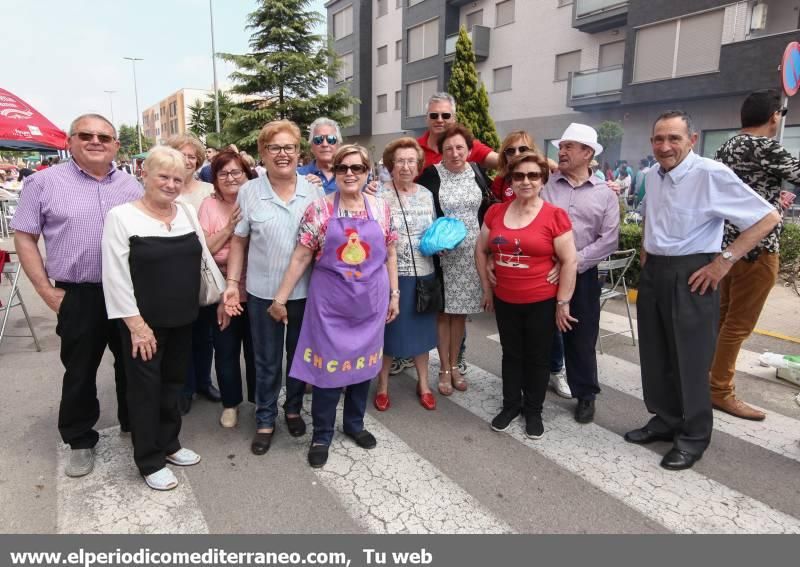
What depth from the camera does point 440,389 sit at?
434cm

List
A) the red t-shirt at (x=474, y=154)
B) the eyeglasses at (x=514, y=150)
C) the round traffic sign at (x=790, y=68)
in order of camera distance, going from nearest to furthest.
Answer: the eyeglasses at (x=514, y=150)
the red t-shirt at (x=474, y=154)
the round traffic sign at (x=790, y=68)

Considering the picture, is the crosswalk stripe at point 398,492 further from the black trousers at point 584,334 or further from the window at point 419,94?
the window at point 419,94

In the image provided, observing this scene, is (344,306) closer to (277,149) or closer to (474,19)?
(277,149)

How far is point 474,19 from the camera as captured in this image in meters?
26.0

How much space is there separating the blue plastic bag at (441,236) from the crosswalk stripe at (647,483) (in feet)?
4.30

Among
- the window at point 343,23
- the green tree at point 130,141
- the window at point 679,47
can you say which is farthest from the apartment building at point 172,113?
the window at point 679,47

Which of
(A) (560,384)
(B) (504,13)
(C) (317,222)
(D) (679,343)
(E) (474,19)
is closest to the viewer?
(C) (317,222)

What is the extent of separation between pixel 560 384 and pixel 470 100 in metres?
9.58

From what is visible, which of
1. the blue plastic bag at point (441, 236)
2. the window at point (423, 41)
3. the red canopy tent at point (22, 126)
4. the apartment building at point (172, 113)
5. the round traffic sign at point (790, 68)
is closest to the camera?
the blue plastic bag at point (441, 236)

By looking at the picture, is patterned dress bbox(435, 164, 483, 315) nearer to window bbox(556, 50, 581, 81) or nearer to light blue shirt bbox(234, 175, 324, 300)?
light blue shirt bbox(234, 175, 324, 300)

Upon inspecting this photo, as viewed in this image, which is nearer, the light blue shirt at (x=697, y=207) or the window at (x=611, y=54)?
the light blue shirt at (x=697, y=207)

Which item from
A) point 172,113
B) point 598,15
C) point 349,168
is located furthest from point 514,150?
point 172,113

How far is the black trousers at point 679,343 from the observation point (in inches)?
124

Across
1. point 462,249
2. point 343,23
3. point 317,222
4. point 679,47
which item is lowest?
point 462,249
